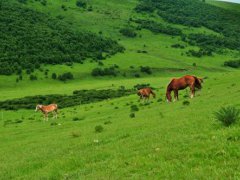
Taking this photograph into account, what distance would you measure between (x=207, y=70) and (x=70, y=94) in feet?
269

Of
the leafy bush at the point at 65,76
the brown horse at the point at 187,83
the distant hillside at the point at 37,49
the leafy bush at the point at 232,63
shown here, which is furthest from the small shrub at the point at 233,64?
the brown horse at the point at 187,83

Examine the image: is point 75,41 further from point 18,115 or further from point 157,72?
point 18,115

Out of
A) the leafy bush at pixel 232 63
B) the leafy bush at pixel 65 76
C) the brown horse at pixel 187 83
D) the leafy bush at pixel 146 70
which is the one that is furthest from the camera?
the leafy bush at pixel 232 63

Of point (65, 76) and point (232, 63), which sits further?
point (232, 63)

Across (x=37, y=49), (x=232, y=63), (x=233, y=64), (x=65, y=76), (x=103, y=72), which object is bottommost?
(x=65, y=76)

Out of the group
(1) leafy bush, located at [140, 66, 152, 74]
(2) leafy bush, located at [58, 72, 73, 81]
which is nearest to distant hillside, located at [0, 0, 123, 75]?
(2) leafy bush, located at [58, 72, 73, 81]

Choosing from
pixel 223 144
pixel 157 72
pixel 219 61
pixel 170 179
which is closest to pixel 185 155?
pixel 223 144

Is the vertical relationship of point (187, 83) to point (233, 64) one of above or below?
above

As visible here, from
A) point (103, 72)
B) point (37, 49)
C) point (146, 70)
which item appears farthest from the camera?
point (37, 49)

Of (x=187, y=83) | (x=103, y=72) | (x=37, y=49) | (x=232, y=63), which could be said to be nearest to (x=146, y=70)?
(x=103, y=72)

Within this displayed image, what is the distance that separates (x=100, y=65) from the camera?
166 meters

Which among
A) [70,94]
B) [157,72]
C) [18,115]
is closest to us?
[18,115]

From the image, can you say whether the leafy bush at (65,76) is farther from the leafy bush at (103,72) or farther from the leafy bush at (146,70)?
the leafy bush at (146,70)

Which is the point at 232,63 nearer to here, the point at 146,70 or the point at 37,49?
the point at 146,70
